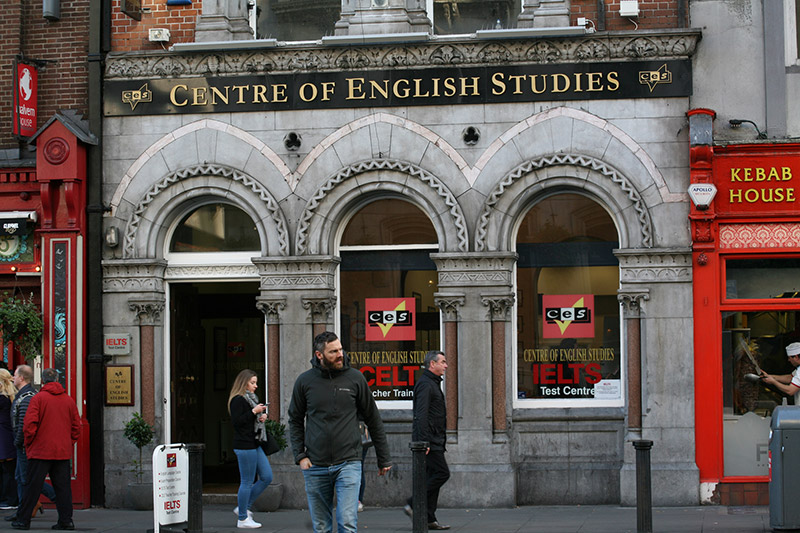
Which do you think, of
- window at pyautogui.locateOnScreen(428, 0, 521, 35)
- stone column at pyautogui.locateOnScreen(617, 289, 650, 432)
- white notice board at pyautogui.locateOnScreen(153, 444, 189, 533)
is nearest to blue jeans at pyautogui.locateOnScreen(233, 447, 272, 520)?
white notice board at pyautogui.locateOnScreen(153, 444, 189, 533)

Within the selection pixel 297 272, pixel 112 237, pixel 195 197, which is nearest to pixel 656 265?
pixel 297 272

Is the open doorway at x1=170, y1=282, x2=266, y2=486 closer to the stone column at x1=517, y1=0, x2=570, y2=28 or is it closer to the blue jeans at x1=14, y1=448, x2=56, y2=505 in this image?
the blue jeans at x1=14, y1=448, x2=56, y2=505

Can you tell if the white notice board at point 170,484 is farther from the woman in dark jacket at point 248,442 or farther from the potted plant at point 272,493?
the potted plant at point 272,493

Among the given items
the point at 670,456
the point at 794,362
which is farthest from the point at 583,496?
the point at 794,362

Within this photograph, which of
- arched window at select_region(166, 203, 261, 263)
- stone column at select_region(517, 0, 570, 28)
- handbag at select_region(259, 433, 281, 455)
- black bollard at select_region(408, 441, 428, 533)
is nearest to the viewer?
black bollard at select_region(408, 441, 428, 533)

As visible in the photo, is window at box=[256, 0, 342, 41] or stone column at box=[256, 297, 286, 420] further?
window at box=[256, 0, 342, 41]

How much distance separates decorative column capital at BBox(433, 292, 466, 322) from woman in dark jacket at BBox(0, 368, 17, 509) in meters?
5.42

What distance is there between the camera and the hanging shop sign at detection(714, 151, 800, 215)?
531 inches

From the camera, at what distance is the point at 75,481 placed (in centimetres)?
1441

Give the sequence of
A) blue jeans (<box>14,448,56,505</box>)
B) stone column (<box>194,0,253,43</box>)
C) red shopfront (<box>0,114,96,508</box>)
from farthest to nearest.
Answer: stone column (<box>194,0,253,43</box>), red shopfront (<box>0,114,96,508</box>), blue jeans (<box>14,448,56,505</box>)

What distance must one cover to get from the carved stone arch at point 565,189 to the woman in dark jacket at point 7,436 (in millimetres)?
6147

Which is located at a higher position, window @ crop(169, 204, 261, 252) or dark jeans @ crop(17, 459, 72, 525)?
window @ crop(169, 204, 261, 252)

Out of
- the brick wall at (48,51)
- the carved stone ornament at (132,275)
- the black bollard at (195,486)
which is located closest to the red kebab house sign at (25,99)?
the brick wall at (48,51)

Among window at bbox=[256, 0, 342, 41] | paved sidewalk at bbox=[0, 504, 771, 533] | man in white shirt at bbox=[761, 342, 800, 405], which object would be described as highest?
window at bbox=[256, 0, 342, 41]
